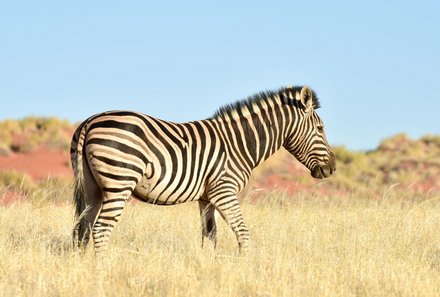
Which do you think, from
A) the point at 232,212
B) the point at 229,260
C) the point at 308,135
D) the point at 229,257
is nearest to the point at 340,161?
the point at 308,135

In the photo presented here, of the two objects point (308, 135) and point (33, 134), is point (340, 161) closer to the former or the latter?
point (33, 134)

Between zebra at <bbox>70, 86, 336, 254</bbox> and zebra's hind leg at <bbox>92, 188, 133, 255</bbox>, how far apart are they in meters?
0.01

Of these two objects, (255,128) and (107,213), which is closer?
(107,213)

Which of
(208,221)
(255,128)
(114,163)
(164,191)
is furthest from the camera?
(255,128)

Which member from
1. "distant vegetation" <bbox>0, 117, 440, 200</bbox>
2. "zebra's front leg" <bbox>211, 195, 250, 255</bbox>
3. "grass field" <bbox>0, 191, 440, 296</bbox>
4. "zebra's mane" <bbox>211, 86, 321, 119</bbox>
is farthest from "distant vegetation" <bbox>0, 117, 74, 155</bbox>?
"zebra's front leg" <bbox>211, 195, 250, 255</bbox>

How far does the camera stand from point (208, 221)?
9.54 m

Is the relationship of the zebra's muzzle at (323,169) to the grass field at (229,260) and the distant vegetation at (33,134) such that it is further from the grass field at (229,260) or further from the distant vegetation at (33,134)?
the distant vegetation at (33,134)

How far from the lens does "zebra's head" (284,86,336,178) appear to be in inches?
395

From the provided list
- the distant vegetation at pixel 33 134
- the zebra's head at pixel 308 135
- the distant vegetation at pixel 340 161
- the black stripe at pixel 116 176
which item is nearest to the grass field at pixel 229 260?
the black stripe at pixel 116 176

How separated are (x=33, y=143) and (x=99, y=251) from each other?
1055 inches

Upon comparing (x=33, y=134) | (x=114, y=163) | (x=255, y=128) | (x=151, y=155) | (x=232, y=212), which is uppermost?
(x=33, y=134)

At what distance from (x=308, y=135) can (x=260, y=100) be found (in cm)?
87

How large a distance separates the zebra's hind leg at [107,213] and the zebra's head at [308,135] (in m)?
2.76

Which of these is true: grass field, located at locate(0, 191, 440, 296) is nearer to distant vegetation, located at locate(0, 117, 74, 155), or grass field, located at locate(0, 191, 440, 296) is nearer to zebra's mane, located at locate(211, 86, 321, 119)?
zebra's mane, located at locate(211, 86, 321, 119)
